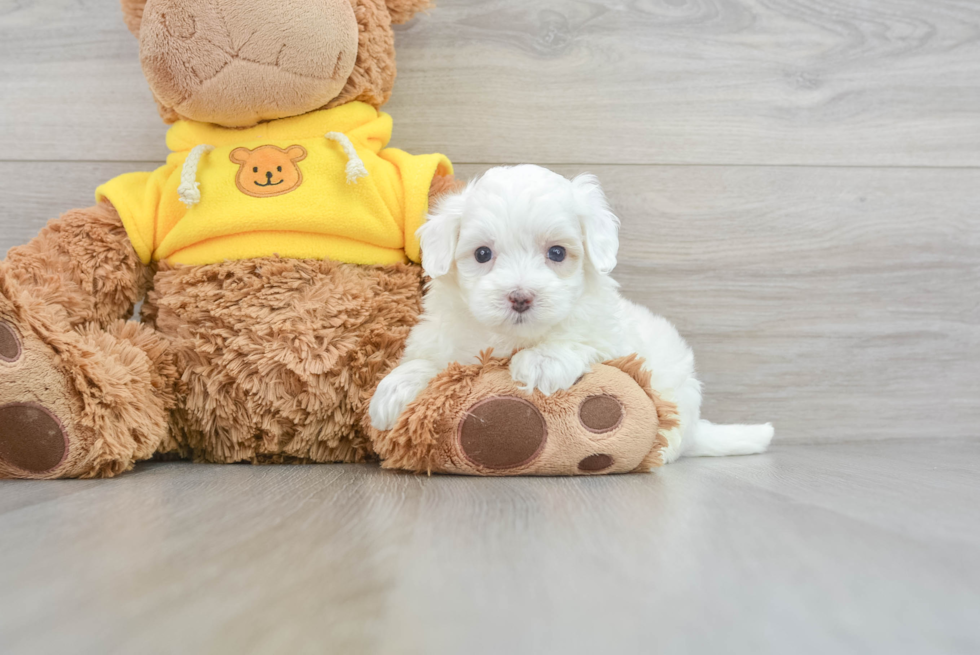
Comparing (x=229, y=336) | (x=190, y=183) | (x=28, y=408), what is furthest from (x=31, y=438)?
(x=190, y=183)

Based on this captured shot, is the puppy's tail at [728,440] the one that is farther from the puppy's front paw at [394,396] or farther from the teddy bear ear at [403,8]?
the teddy bear ear at [403,8]

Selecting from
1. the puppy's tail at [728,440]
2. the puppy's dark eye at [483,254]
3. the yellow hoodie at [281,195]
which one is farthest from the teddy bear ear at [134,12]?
the puppy's tail at [728,440]

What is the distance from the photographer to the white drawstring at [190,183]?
1.04 m

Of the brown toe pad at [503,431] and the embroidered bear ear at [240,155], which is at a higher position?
the embroidered bear ear at [240,155]

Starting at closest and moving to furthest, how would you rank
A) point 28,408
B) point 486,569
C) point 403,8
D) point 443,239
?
1. point 486,569
2. point 28,408
3. point 443,239
4. point 403,8

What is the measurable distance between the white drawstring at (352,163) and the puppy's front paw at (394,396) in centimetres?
32

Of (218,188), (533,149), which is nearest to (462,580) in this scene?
(218,188)

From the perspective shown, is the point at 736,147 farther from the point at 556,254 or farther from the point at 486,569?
the point at 486,569

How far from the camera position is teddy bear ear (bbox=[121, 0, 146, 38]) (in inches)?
42.5

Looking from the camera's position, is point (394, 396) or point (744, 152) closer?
point (394, 396)

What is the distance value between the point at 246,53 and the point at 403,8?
30 cm

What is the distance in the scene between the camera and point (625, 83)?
54.5 inches

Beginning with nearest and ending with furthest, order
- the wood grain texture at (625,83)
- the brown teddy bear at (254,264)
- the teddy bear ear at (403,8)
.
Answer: the brown teddy bear at (254,264) → the teddy bear ear at (403,8) → the wood grain texture at (625,83)

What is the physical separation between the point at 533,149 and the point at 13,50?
3.34 ft
